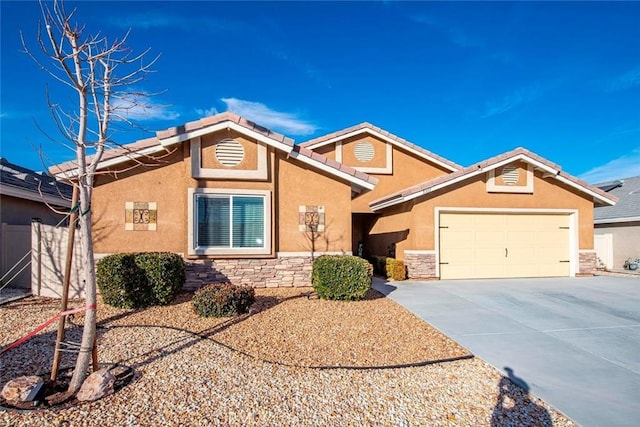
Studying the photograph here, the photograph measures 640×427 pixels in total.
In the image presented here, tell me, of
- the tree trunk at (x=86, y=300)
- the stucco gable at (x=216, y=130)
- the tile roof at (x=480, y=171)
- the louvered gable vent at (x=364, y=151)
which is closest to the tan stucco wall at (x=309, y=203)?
the stucco gable at (x=216, y=130)

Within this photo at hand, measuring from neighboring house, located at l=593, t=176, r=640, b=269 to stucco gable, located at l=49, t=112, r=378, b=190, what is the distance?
14.8 meters

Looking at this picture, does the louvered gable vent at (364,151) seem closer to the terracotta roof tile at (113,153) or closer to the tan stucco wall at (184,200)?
the tan stucco wall at (184,200)

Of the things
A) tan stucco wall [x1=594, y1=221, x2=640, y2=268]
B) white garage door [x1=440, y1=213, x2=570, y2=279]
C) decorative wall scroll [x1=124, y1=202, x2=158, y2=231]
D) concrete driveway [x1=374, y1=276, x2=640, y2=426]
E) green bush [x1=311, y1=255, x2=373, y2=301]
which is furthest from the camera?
tan stucco wall [x1=594, y1=221, x2=640, y2=268]

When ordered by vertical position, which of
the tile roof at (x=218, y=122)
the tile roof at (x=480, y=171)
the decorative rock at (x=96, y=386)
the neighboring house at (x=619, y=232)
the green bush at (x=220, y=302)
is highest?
the tile roof at (x=218, y=122)

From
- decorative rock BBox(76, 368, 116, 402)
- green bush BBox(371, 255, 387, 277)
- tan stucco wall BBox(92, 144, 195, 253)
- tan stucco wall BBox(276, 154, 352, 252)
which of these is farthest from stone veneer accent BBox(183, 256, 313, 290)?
decorative rock BBox(76, 368, 116, 402)

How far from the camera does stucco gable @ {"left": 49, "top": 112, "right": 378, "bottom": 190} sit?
910cm

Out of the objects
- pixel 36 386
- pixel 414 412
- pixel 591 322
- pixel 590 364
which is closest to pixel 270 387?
pixel 414 412

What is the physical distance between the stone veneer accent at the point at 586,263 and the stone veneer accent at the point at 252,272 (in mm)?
10391

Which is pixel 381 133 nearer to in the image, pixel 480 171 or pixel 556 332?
pixel 480 171

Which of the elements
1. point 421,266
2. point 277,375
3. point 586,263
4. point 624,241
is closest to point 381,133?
point 421,266

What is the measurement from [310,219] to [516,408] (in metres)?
7.13

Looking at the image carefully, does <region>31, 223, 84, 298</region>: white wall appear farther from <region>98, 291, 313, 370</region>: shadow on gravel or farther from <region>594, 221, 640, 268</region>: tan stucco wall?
<region>594, 221, 640, 268</region>: tan stucco wall

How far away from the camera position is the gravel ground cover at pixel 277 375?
3.61m

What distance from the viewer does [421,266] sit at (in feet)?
40.5
